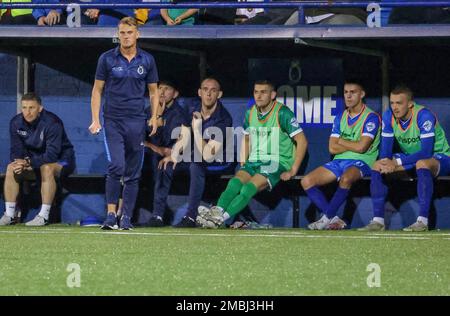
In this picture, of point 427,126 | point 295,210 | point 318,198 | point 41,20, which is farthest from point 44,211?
point 427,126

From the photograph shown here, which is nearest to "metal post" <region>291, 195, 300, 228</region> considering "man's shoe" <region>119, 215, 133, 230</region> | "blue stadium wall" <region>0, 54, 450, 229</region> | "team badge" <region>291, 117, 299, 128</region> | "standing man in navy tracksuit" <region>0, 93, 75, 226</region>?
"blue stadium wall" <region>0, 54, 450, 229</region>

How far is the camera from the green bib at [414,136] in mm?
13359

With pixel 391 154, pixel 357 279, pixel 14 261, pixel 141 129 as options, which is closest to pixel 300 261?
pixel 357 279

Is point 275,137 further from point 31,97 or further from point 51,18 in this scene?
point 51,18

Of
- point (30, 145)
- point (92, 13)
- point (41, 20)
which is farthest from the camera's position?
point (92, 13)

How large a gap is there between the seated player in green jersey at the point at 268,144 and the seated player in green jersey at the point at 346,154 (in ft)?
1.09

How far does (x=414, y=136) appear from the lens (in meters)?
13.4

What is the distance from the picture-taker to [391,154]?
13414 mm

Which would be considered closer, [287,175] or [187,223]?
[287,175]

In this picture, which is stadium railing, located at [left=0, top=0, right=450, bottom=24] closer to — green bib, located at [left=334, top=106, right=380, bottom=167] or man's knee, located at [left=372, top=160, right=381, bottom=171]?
green bib, located at [left=334, top=106, right=380, bottom=167]

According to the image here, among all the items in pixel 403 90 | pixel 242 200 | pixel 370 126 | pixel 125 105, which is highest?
pixel 403 90

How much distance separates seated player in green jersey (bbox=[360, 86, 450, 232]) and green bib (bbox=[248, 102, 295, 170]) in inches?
44.4

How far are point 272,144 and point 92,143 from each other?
8.05ft

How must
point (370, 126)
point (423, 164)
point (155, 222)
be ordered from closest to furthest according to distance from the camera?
point (423, 164) → point (370, 126) → point (155, 222)
